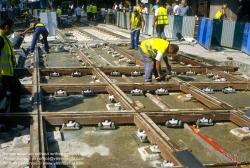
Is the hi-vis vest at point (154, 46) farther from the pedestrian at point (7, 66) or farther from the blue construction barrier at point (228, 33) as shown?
the blue construction barrier at point (228, 33)

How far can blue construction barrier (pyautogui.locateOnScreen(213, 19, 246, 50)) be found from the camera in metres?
11.4

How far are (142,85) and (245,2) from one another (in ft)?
48.0

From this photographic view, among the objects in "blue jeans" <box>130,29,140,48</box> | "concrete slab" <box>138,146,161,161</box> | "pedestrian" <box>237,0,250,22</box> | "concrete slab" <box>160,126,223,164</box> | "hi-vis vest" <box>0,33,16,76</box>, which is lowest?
"concrete slab" <box>160,126,223,164</box>

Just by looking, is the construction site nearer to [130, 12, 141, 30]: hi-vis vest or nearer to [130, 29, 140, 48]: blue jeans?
[130, 29, 140, 48]: blue jeans

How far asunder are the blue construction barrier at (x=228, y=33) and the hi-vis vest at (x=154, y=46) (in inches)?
246

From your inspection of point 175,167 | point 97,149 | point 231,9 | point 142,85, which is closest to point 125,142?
point 97,149

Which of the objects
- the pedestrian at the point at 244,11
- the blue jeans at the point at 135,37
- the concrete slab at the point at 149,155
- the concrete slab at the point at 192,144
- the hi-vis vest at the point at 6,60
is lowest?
the concrete slab at the point at 192,144

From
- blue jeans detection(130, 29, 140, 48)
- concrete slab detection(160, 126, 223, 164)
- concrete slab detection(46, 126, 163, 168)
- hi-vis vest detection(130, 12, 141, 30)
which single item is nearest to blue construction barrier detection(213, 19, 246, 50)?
hi-vis vest detection(130, 12, 141, 30)

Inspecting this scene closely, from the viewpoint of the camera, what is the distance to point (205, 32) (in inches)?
489

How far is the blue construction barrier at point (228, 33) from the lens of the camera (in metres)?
11.4

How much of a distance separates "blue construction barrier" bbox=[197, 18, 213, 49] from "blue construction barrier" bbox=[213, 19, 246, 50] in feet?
0.97

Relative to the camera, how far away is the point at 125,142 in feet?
13.3

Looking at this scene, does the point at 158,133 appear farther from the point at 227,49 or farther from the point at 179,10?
the point at 179,10

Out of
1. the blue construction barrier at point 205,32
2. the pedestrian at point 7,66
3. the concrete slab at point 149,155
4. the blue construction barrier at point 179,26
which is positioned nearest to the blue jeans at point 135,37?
the blue construction barrier at point 179,26
